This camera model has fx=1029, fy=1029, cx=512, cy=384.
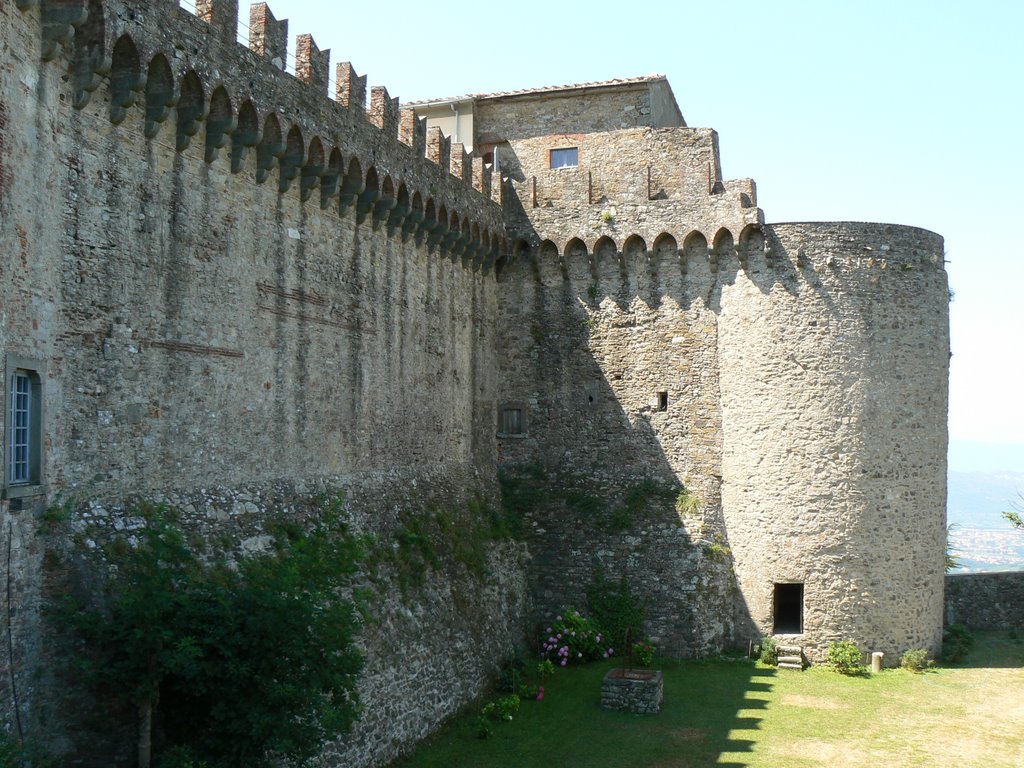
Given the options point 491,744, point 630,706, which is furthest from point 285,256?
point 630,706

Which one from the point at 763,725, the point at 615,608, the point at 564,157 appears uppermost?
the point at 564,157

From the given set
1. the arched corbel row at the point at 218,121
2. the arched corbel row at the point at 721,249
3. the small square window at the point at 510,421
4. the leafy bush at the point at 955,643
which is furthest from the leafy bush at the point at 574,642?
the arched corbel row at the point at 218,121

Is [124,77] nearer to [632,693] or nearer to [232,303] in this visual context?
[232,303]

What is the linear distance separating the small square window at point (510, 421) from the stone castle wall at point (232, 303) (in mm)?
2444

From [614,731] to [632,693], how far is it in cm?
116

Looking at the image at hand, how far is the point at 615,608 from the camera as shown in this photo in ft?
72.9

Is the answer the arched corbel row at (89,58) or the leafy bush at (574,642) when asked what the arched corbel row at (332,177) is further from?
the leafy bush at (574,642)

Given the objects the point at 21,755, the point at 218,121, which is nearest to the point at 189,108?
the point at 218,121

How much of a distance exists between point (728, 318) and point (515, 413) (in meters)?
5.25

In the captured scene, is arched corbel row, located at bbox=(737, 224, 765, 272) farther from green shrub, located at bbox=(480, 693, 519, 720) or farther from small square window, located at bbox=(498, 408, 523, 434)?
green shrub, located at bbox=(480, 693, 519, 720)

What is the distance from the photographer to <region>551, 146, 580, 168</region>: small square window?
79.2ft

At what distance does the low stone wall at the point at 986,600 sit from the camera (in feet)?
82.9

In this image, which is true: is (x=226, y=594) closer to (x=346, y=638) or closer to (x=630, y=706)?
(x=346, y=638)

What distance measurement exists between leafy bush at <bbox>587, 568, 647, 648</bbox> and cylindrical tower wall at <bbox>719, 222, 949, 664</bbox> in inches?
93.3
